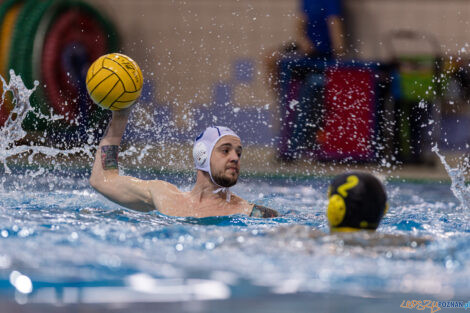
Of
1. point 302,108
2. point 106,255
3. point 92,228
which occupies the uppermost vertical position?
point 302,108

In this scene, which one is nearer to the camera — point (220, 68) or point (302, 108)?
point (302, 108)

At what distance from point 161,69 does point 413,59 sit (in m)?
3.83

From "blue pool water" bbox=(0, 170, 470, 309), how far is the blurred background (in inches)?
169

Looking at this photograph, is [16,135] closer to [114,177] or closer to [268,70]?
[114,177]

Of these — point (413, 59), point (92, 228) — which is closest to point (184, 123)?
point (413, 59)

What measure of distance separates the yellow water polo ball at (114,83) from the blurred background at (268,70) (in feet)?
12.9

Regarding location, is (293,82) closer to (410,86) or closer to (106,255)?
(410,86)

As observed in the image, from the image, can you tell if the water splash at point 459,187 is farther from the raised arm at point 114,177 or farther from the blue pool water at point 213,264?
the raised arm at point 114,177

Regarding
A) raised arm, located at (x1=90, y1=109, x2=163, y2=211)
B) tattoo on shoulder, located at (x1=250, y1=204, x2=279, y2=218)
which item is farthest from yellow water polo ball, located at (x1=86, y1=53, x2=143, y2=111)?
tattoo on shoulder, located at (x1=250, y1=204, x2=279, y2=218)

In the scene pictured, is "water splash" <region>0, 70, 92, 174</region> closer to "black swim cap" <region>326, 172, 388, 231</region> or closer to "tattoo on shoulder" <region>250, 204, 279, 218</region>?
"tattoo on shoulder" <region>250, 204, 279, 218</region>

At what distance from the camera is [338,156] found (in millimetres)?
8062

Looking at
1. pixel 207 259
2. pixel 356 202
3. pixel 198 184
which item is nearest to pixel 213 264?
pixel 207 259

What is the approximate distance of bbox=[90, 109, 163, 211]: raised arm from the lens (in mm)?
3746

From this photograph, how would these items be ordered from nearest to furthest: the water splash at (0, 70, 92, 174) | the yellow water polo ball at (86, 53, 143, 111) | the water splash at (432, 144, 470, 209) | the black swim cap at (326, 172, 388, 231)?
the black swim cap at (326, 172, 388, 231), the yellow water polo ball at (86, 53, 143, 111), the water splash at (432, 144, 470, 209), the water splash at (0, 70, 92, 174)
